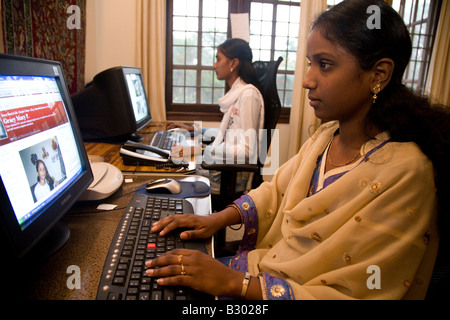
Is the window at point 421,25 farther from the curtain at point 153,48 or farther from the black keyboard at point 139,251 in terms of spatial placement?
the black keyboard at point 139,251

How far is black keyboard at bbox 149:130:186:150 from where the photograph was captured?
1791 mm

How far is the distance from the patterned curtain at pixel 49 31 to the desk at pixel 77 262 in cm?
94

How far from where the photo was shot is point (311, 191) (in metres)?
0.91

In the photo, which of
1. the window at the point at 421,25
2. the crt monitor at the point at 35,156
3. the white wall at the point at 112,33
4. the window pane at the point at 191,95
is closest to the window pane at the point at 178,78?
the window pane at the point at 191,95

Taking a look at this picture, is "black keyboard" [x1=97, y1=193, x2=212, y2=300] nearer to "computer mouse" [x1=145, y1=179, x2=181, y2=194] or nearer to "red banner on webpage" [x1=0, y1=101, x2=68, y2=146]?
"computer mouse" [x1=145, y1=179, x2=181, y2=194]

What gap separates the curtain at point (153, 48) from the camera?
114 inches

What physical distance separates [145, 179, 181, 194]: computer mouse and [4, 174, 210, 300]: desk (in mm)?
112

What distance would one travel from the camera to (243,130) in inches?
74.6

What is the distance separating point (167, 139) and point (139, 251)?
4.42ft

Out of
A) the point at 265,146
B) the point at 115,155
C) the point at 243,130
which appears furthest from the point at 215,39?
the point at 115,155

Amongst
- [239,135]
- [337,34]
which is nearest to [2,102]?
[337,34]

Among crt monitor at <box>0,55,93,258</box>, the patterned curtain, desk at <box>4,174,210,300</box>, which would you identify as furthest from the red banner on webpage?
the patterned curtain

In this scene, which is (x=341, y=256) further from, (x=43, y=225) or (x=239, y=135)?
(x=239, y=135)
